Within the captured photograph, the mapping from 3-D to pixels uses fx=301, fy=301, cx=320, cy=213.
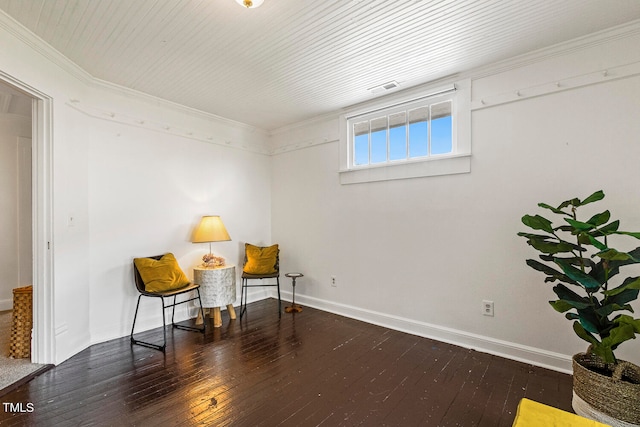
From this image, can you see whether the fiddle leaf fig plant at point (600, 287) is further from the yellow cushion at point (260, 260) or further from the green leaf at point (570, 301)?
the yellow cushion at point (260, 260)

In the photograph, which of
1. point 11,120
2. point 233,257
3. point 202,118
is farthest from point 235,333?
point 11,120

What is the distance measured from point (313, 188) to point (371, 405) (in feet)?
8.83

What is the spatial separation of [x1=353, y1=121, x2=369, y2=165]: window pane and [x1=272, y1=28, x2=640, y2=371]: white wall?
10.3 inches

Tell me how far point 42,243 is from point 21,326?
2.55 feet

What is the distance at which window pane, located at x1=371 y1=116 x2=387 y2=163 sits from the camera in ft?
11.4

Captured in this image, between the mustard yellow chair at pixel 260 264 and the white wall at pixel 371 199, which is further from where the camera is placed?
the mustard yellow chair at pixel 260 264

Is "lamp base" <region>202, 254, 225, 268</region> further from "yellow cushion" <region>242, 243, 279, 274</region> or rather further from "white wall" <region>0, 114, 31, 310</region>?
"white wall" <region>0, 114, 31, 310</region>

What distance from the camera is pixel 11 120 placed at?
151 inches

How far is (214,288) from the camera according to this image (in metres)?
3.36

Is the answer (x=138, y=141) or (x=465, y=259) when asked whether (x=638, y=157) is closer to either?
(x=465, y=259)

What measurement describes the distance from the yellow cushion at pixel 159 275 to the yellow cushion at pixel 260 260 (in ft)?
2.97

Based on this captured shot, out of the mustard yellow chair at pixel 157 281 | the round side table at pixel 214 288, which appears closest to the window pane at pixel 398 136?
the round side table at pixel 214 288

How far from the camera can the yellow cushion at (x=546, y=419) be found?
46.9 inches

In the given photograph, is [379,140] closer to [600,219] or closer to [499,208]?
[499,208]
